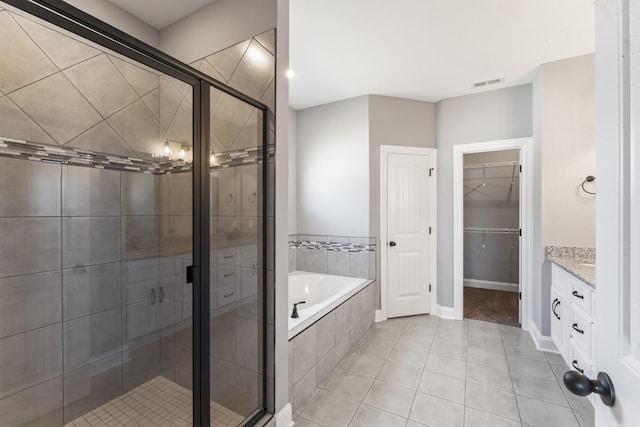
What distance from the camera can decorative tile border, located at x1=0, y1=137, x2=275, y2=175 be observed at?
1.38 m

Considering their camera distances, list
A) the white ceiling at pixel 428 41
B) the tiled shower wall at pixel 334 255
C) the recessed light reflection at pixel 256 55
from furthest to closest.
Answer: the tiled shower wall at pixel 334 255
the white ceiling at pixel 428 41
the recessed light reflection at pixel 256 55

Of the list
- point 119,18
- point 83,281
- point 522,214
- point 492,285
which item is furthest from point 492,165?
point 83,281

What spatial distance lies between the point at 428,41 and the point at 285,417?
9.61 feet

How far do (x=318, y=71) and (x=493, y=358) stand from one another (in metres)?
3.12

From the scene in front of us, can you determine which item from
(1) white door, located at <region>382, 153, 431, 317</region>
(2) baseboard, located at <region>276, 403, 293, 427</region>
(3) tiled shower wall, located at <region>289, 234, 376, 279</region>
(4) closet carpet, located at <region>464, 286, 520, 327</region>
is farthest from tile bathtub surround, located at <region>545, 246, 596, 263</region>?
(2) baseboard, located at <region>276, 403, 293, 427</region>

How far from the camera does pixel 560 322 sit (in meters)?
2.31

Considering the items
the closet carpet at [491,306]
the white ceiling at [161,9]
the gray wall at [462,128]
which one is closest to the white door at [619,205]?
the white ceiling at [161,9]

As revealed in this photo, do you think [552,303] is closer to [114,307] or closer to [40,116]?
[114,307]

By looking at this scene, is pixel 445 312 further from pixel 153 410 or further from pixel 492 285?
pixel 153 410

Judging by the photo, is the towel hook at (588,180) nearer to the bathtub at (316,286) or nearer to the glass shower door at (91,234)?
the bathtub at (316,286)

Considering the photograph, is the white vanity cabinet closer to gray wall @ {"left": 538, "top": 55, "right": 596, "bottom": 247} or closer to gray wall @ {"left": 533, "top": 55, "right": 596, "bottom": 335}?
gray wall @ {"left": 533, "top": 55, "right": 596, "bottom": 335}

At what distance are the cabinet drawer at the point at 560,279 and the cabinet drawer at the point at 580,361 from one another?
1.41 feet

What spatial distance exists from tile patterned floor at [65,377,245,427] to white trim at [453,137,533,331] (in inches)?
A: 111

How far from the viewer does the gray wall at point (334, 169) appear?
10.8 feet
